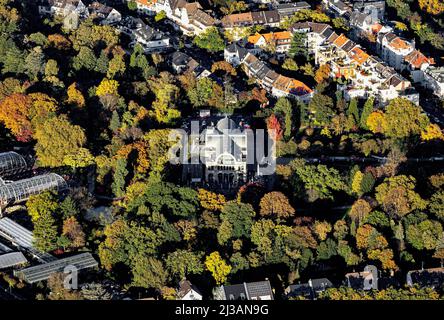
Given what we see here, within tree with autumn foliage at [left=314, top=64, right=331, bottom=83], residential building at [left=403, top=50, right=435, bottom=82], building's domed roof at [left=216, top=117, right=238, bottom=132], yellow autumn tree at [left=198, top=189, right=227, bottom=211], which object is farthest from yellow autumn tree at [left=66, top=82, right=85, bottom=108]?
residential building at [left=403, top=50, right=435, bottom=82]

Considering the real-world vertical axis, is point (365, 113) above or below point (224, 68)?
below

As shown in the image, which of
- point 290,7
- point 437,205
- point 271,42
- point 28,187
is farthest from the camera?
point 290,7

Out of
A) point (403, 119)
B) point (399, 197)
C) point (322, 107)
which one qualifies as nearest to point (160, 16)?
point (322, 107)

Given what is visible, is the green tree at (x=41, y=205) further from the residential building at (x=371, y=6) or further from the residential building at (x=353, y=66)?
the residential building at (x=371, y=6)

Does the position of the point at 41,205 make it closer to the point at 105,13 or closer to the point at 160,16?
the point at 105,13

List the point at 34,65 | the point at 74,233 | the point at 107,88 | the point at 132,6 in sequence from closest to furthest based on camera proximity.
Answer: the point at 74,233 < the point at 107,88 < the point at 34,65 < the point at 132,6

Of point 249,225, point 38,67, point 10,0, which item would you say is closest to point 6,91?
point 38,67

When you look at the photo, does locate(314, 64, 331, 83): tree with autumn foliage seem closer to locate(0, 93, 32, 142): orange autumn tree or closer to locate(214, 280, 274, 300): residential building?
locate(0, 93, 32, 142): orange autumn tree
